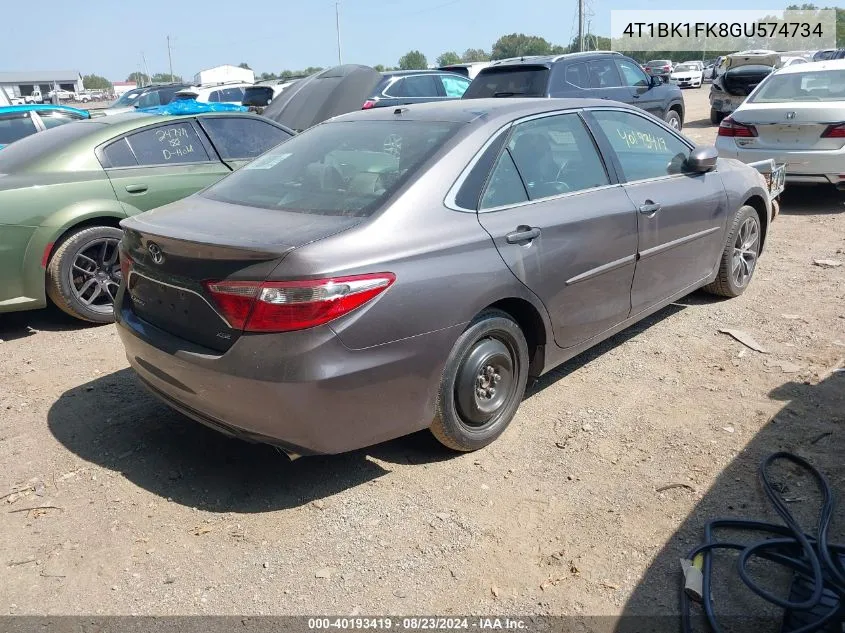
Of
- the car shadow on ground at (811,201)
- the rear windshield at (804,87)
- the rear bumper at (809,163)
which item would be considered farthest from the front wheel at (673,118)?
the rear bumper at (809,163)

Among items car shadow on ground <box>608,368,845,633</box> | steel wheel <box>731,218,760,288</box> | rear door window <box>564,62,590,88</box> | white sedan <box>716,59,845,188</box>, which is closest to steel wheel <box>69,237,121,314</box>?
car shadow on ground <box>608,368,845,633</box>

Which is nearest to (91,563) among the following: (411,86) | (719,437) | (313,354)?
(313,354)

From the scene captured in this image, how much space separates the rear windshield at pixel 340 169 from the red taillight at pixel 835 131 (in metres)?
6.17

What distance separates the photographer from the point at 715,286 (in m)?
5.50

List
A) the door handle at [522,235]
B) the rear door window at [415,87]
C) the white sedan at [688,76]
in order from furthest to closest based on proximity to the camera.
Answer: the white sedan at [688,76]
the rear door window at [415,87]
the door handle at [522,235]

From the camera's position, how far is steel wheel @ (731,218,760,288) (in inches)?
215

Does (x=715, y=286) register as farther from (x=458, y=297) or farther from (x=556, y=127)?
(x=458, y=297)

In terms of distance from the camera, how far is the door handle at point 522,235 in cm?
340

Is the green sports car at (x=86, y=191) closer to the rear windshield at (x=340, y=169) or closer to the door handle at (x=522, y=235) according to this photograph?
the rear windshield at (x=340, y=169)

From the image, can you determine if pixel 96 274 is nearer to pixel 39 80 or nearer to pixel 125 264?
pixel 125 264

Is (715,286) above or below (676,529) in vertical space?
above

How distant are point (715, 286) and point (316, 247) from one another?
12.3ft

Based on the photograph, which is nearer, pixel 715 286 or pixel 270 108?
pixel 715 286

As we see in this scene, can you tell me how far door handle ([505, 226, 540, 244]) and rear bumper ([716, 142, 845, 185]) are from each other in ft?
18.7
